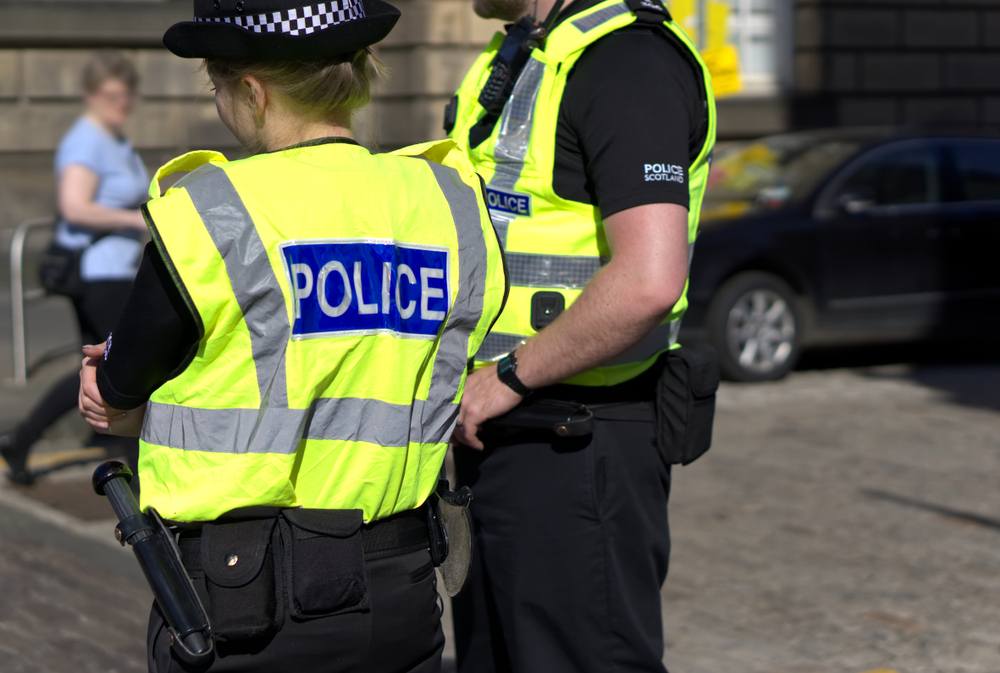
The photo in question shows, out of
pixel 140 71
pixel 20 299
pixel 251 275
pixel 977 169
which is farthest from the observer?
pixel 140 71

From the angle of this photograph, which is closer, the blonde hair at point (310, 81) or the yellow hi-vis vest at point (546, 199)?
the blonde hair at point (310, 81)

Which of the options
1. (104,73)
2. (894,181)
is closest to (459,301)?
(104,73)

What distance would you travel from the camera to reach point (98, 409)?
186 centimetres

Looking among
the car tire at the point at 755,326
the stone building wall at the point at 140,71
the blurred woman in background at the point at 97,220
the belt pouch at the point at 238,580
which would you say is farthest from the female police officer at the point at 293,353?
the stone building wall at the point at 140,71

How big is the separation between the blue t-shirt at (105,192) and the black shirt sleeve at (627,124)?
4.02 metres

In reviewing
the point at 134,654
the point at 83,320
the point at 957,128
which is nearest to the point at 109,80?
the point at 83,320

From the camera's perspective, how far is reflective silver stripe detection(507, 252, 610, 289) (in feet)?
7.87

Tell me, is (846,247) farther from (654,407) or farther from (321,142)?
(321,142)

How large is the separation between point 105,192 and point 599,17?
14.0 ft

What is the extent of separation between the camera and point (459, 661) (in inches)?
106

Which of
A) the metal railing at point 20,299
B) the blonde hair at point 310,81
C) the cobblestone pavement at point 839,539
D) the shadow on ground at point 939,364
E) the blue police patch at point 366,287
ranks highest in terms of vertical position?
the blonde hair at point 310,81

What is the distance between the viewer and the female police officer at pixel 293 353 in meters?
1.72

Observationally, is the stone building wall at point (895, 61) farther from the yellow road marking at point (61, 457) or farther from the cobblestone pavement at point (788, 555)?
the yellow road marking at point (61, 457)

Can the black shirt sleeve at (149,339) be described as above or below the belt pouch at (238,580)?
above
